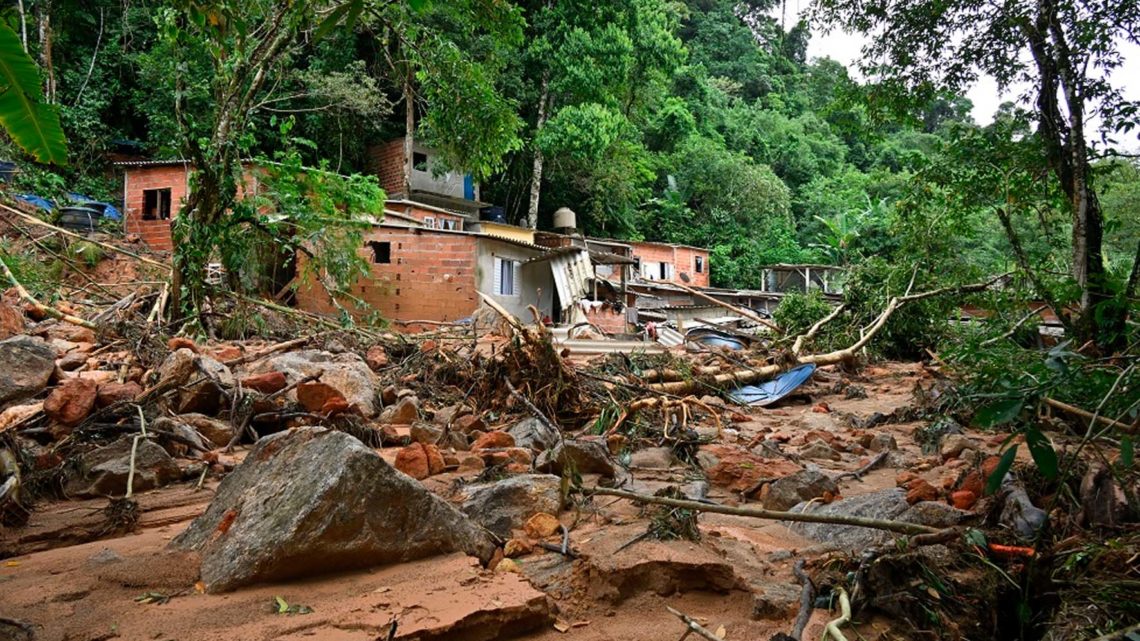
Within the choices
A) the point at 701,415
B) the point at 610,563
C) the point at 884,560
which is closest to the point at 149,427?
the point at 610,563

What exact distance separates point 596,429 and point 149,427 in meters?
3.09

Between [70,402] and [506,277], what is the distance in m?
14.6

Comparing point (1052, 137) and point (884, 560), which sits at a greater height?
point (1052, 137)

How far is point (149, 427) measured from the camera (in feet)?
13.8

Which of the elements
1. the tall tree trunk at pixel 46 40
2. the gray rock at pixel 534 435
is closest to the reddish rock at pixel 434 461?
the gray rock at pixel 534 435

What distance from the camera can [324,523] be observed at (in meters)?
2.22

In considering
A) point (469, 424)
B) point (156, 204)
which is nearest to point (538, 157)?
point (156, 204)

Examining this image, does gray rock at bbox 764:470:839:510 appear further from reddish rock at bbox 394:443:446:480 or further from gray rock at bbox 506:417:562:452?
reddish rock at bbox 394:443:446:480

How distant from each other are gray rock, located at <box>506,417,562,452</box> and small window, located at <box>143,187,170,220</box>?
17748mm

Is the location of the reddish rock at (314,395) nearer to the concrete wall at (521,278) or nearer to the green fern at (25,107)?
the green fern at (25,107)

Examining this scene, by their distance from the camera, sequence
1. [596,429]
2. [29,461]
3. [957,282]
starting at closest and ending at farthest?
[29,461] → [596,429] → [957,282]

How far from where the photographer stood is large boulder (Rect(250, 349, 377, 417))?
549 centimetres

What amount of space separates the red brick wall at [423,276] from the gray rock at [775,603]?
14.9 m

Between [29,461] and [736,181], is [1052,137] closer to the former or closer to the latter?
[29,461]
